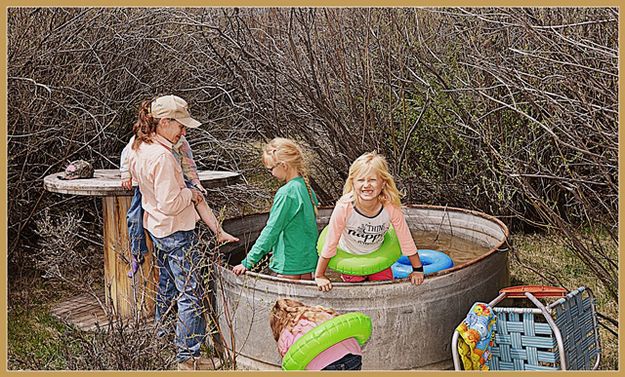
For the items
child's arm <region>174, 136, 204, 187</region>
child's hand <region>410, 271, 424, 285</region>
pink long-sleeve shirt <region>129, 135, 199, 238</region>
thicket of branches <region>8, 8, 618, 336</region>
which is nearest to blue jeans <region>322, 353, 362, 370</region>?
child's hand <region>410, 271, 424, 285</region>

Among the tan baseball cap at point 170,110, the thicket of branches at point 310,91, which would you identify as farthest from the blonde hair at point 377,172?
the thicket of branches at point 310,91

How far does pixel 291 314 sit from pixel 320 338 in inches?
15.7

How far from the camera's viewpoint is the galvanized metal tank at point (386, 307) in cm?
445

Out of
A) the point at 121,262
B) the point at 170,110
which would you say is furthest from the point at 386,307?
the point at 121,262

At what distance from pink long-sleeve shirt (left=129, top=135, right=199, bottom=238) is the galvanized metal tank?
1.33ft

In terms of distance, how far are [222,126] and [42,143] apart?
2010 mm

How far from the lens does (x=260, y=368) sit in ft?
15.4

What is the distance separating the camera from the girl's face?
4.50 metres

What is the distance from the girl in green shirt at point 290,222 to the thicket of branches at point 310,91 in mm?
2144

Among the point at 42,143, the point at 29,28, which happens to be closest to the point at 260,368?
the point at 42,143

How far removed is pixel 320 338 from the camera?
3791 millimetres

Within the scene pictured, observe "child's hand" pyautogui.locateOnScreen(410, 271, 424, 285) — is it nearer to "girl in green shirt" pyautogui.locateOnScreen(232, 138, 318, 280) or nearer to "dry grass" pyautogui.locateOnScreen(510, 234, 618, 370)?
"girl in green shirt" pyautogui.locateOnScreen(232, 138, 318, 280)

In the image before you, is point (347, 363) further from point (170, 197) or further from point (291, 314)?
point (170, 197)

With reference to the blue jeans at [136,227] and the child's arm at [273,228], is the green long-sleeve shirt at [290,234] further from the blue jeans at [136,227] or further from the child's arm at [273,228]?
the blue jeans at [136,227]
